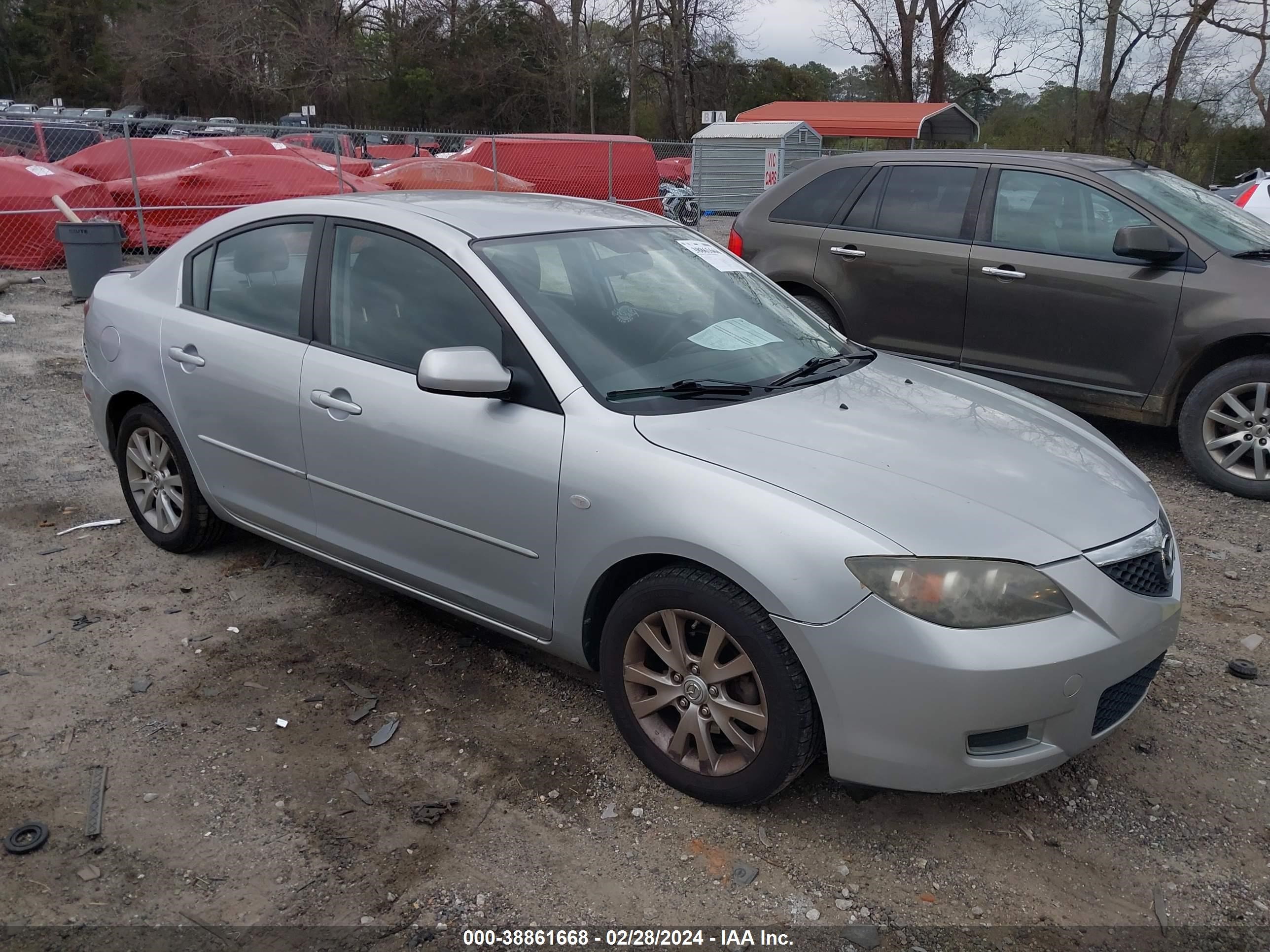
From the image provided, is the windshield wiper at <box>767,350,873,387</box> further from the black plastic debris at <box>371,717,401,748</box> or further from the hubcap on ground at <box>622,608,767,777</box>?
the black plastic debris at <box>371,717,401,748</box>

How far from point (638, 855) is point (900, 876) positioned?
706 mm

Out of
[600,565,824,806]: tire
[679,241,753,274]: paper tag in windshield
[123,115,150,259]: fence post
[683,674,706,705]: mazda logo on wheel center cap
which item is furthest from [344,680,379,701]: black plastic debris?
[123,115,150,259]: fence post

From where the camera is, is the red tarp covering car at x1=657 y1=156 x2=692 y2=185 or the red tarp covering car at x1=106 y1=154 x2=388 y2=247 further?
the red tarp covering car at x1=657 y1=156 x2=692 y2=185

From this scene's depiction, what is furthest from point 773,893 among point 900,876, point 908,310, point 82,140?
point 82,140

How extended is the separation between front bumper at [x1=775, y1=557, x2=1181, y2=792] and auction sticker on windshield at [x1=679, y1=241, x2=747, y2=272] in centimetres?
192

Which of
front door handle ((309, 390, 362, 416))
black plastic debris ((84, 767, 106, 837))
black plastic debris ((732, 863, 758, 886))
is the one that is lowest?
black plastic debris ((84, 767, 106, 837))

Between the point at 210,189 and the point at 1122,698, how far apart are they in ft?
47.5

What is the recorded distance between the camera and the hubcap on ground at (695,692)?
2854mm

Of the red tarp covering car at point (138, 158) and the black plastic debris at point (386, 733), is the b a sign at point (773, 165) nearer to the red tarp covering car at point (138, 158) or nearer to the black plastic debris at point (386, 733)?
the red tarp covering car at point (138, 158)

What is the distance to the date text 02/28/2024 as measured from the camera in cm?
254

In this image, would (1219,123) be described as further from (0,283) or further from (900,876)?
(900,876)

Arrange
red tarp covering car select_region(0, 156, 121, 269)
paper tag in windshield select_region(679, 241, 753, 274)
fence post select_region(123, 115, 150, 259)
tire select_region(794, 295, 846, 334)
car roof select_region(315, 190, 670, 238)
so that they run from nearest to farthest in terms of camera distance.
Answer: car roof select_region(315, 190, 670, 238) < paper tag in windshield select_region(679, 241, 753, 274) < tire select_region(794, 295, 846, 334) < fence post select_region(123, 115, 150, 259) < red tarp covering car select_region(0, 156, 121, 269)

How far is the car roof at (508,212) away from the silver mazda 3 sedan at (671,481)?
2 cm

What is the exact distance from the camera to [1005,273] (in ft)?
20.7
